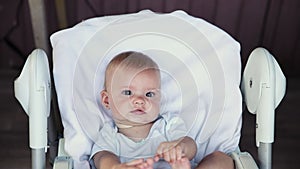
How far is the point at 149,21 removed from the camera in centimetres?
157

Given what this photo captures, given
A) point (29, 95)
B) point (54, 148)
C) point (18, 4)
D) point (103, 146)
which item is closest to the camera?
point (29, 95)

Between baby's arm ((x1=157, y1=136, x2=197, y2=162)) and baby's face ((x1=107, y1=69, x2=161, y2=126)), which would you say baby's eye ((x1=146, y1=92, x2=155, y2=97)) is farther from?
baby's arm ((x1=157, y1=136, x2=197, y2=162))

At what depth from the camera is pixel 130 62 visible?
1.48m

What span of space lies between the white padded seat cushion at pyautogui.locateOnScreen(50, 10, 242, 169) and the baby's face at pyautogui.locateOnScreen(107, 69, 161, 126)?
0.24ft

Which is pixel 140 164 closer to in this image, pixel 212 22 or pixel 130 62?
pixel 130 62

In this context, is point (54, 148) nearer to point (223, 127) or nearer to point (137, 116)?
point (137, 116)

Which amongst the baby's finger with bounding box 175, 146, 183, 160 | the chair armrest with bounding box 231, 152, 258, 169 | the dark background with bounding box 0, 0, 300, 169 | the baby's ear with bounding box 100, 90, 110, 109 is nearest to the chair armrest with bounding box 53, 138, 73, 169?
the baby's ear with bounding box 100, 90, 110, 109

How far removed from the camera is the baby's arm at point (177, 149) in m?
1.37

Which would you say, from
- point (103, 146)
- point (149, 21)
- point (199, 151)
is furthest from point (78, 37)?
point (199, 151)

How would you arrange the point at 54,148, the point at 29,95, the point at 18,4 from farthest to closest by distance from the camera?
1. the point at 18,4
2. the point at 54,148
3. the point at 29,95

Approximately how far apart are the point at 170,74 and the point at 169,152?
269 millimetres

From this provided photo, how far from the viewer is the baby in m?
1.45

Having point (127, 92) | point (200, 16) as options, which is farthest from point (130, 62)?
point (200, 16)

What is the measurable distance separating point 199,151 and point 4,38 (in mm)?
1284
